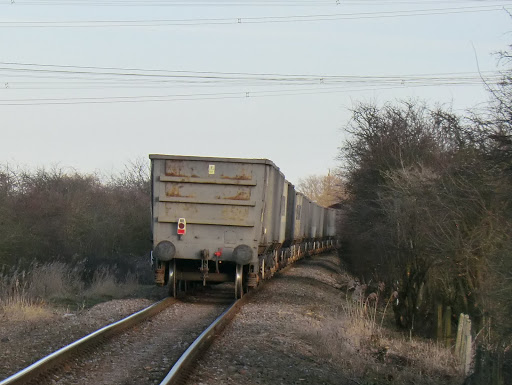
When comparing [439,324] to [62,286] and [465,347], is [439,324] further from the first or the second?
[62,286]

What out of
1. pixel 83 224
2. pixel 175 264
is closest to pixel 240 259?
pixel 175 264

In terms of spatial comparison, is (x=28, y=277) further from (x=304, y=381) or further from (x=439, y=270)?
(x=304, y=381)

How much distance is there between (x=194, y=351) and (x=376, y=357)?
3.48 meters

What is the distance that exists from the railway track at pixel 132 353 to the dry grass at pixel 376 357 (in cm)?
204

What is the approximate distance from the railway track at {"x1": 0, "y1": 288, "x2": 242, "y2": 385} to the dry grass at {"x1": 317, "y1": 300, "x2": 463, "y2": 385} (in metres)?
2.04

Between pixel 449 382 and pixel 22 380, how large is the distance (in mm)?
6584

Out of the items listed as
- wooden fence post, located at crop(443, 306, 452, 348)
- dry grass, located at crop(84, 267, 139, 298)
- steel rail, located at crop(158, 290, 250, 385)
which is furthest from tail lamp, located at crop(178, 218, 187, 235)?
wooden fence post, located at crop(443, 306, 452, 348)

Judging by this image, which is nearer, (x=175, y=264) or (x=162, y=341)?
(x=162, y=341)

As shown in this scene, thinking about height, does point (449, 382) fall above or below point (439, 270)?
below

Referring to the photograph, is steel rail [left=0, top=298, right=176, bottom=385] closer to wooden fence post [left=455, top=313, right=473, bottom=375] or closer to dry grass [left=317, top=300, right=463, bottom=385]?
dry grass [left=317, top=300, right=463, bottom=385]

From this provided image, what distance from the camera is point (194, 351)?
9250 millimetres

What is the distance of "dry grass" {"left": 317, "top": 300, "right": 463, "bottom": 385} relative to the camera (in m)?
9.98

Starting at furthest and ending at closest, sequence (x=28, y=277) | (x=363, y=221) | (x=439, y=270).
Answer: (x=363, y=221) → (x=28, y=277) → (x=439, y=270)

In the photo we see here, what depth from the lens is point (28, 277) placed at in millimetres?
20609
